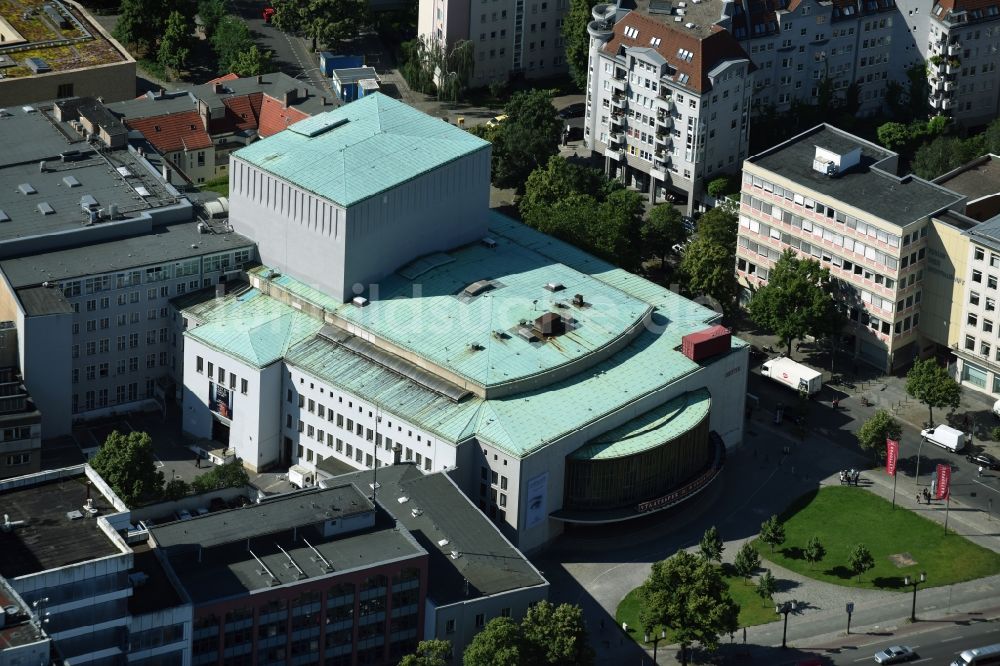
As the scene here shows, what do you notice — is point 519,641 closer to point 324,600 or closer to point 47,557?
point 324,600

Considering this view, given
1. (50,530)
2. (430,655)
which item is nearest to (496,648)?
(430,655)

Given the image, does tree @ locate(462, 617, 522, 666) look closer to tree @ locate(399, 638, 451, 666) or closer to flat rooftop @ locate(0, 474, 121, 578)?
tree @ locate(399, 638, 451, 666)

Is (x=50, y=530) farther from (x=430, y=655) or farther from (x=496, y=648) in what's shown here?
(x=496, y=648)

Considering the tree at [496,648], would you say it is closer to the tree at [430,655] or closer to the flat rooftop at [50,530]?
the tree at [430,655]

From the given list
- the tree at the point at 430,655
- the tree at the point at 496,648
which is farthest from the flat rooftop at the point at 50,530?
the tree at the point at 496,648

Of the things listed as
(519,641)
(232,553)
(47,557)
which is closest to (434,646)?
(519,641)
